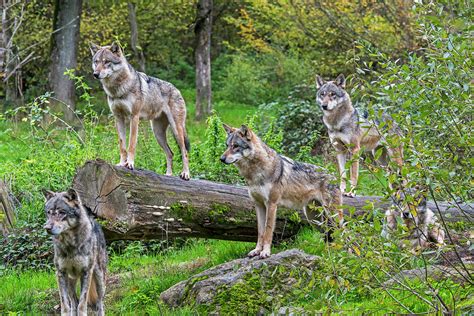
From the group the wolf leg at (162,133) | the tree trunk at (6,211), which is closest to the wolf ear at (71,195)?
the wolf leg at (162,133)

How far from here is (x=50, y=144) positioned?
1379cm

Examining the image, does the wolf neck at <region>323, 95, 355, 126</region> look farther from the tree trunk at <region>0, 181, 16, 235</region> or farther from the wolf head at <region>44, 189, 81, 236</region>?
the tree trunk at <region>0, 181, 16, 235</region>

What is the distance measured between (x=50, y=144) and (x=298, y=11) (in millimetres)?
11855

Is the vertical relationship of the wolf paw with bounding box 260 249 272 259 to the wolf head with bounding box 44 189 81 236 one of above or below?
below

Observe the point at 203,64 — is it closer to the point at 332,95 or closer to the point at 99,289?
the point at 332,95

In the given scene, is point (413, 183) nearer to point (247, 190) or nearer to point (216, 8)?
point (247, 190)

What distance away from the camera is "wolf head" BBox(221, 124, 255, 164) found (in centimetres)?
940

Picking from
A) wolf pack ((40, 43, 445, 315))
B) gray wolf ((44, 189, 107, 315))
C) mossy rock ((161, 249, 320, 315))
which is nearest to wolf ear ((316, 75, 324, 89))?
wolf pack ((40, 43, 445, 315))

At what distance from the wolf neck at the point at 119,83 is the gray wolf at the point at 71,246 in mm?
2403

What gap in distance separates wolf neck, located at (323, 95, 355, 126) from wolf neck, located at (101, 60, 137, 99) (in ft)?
11.6

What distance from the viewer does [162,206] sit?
9.66 m

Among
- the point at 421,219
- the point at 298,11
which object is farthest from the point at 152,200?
the point at 298,11

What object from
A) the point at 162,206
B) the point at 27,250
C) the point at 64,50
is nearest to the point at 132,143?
the point at 162,206

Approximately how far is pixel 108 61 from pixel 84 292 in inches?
140
